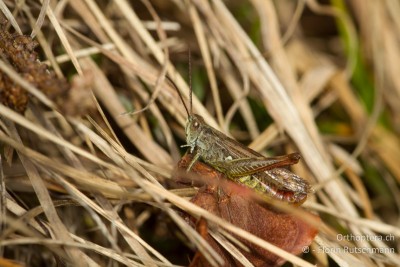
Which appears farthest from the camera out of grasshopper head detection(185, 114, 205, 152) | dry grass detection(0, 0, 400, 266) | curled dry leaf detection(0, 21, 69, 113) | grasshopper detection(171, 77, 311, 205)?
grasshopper head detection(185, 114, 205, 152)

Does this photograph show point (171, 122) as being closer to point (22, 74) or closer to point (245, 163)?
point (245, 163)

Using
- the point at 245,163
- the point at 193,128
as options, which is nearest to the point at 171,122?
the point at 193,128

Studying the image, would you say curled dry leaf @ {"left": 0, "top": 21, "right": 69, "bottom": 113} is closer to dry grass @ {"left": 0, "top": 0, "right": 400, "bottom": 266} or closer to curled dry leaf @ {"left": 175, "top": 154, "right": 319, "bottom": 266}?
dry grass @ {"left": 0, "top": 0, "right": 400, "bottom": 266}

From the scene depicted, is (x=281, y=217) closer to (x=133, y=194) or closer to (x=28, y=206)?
(x=133, y=194)

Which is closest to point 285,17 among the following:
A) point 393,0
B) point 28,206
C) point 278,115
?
point 393,0

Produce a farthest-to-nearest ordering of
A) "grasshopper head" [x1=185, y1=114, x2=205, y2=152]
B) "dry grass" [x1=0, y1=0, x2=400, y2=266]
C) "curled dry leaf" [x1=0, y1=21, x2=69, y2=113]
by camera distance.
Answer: "grasshopper head" [x1=185, y1=114, x2=205, y2=152], "dry grass" [x1=0, y1=0, x2=400, y2=266], "curled dry leaf" [x1=0, y1=21, x2=69, y2=113]

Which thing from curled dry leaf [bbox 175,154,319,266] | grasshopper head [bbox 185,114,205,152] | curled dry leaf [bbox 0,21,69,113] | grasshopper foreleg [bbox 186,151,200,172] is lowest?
curled dry leaf [bbox 175,154,319,266]

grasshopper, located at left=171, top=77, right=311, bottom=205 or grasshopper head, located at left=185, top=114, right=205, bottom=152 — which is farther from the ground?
grasshopper head, located at left=185, top=114, right=205, bottom=152

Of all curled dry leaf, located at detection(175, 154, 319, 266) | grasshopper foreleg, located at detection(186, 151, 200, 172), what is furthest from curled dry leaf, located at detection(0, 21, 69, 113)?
grasshopper foreleg, located at detection(186, 151, 200, 172)

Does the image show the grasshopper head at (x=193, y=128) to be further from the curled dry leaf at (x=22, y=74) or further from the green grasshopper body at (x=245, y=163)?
the curled dry leaf at (x=22, y=74)
